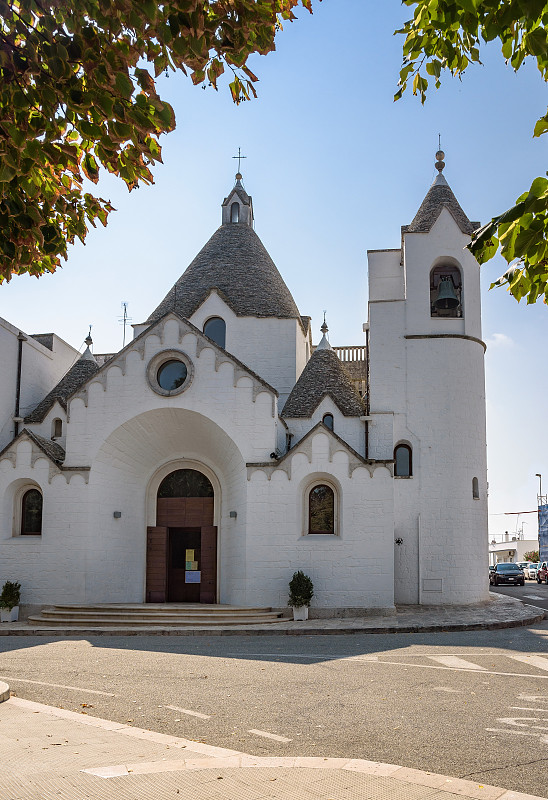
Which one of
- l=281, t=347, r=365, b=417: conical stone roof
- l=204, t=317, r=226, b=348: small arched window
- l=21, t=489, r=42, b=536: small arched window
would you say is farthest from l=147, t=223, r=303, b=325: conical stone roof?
l=21, t=489, r=42, b=536: small arched window

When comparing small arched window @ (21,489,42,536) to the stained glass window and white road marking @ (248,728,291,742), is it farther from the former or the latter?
white road marking @ (248,728,291,742)

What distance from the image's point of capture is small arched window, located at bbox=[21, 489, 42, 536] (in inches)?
976

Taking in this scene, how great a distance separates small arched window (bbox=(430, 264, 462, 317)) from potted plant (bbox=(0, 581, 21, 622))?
15.8 meters

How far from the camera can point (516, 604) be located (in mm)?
27391

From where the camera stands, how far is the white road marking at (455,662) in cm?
1327

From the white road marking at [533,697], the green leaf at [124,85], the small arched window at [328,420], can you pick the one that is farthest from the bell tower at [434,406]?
the green leaf at [124,85]

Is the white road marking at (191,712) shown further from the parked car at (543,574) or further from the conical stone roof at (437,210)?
the parked car at (543,574)

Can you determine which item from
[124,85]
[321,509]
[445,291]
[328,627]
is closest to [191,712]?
[124,85]

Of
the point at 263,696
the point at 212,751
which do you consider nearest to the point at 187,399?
the point at 263,696

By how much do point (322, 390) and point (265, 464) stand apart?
180 inches

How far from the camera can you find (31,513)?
81.8ft

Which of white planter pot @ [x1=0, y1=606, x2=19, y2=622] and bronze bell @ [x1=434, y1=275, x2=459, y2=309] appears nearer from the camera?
white planter pot @ [x1=0, y1=606, x2=19, y2=622]

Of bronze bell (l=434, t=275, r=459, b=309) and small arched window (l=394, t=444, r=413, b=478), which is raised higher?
bronze bell (l=434, t=275, r=459, b=309)

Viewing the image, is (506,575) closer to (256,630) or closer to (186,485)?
(186,485)
